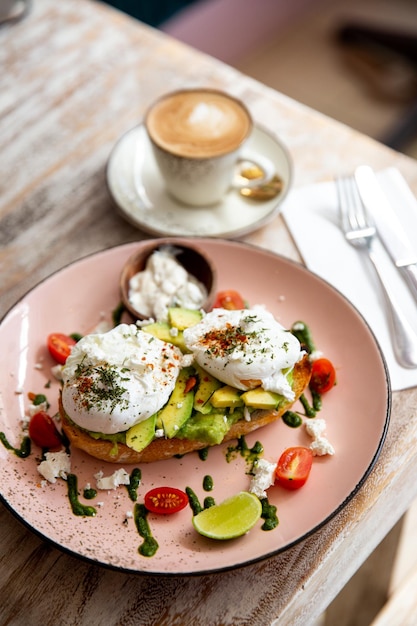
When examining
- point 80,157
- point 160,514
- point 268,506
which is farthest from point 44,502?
point 80,157

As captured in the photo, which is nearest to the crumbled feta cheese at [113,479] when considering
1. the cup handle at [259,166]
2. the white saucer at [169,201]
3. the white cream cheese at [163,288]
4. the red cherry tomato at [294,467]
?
the red cherry tomato at [294,467]

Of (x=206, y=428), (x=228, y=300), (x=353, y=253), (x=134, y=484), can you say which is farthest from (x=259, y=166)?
(x=134, y=484)

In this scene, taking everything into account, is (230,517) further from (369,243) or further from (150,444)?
(369,243)

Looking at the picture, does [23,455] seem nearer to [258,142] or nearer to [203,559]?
[203,559]

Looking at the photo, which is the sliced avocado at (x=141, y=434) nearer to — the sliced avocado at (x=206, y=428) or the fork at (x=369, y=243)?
the sliced avocado at (x=206, y=428)

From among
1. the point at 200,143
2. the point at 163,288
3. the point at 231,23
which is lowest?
the point at 231,23
